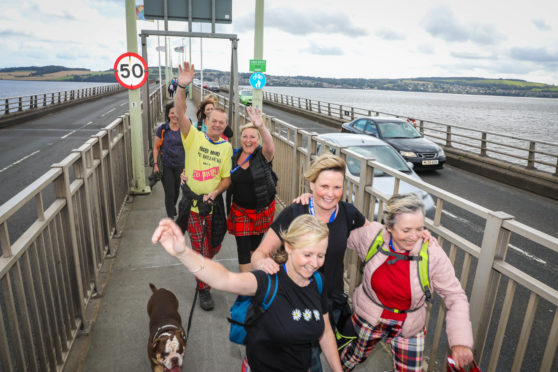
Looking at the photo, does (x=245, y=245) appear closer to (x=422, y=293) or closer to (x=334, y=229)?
(x=334, y=229)

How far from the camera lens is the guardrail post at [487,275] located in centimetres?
233

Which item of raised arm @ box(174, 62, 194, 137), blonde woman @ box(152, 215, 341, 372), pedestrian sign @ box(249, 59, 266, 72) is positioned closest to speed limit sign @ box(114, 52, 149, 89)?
pedestrian sign @ box(249, 59, 266, 72)

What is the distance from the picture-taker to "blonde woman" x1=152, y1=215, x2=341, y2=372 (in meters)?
2.02

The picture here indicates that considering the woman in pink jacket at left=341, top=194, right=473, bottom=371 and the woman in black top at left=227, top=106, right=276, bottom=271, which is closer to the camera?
the woman in pink jacket at left=341, top=194, right=473, bottom=371

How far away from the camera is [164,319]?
3293 mm

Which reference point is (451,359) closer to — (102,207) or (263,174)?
(263,174)

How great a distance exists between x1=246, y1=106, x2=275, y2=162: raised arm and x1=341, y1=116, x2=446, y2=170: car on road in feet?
35.2

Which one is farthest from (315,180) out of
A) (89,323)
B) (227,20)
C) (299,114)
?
(299,114)

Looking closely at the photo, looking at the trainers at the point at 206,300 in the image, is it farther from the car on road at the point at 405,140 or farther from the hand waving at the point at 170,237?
the car on road at the point at 405,140

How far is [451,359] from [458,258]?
4891mm

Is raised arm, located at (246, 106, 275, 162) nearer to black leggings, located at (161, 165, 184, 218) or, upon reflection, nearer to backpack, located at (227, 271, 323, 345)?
backpack, located at (227, 271, 323, 345)

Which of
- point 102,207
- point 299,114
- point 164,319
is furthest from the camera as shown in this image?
point 299,114

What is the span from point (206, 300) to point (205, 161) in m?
1.53

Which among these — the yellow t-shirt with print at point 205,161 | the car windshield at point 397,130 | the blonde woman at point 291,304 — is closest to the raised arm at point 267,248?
the blonde woman at point 291,304
